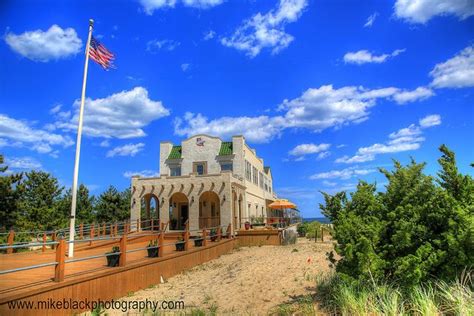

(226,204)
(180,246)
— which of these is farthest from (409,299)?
(226,204)

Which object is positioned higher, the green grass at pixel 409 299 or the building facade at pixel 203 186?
the building facade at pixel 203 186

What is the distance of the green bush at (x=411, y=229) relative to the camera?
5.62 meters

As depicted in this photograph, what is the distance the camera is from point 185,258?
14852 mm

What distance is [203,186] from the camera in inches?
1077

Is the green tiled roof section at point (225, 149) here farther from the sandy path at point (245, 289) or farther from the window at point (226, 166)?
the sandy path at point (245, 289)

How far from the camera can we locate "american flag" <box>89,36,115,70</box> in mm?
15734

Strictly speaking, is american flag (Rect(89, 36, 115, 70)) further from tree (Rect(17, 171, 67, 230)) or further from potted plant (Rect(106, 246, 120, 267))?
tree (Rect(17, 171, 67, 230))

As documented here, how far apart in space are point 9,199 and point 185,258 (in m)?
16.7

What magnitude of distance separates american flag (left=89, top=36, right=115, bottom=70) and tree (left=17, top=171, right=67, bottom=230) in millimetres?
14816

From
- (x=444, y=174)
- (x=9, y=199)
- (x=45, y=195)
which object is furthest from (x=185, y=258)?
(x=45, y=195)

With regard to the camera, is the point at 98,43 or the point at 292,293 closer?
the point at 292,293

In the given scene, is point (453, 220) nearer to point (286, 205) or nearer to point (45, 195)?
point (286, 205)

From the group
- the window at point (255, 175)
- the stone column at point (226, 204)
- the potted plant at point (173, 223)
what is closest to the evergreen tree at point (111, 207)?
the potted plant at point (173, 223)

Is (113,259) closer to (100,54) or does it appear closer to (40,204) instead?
(100,54)
